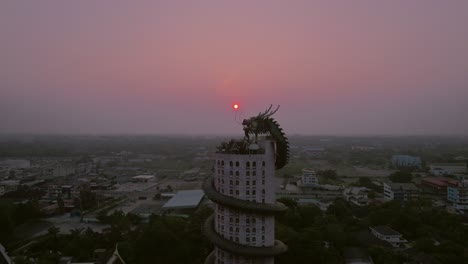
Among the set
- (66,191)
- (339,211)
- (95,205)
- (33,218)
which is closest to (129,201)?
(95,205)

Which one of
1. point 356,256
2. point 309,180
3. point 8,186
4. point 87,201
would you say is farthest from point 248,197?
point 8,186

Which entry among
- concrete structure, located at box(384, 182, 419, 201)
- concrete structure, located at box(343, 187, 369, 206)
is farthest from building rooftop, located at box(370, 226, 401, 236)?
concrete structure, located at box(384, 182, 419, 201)

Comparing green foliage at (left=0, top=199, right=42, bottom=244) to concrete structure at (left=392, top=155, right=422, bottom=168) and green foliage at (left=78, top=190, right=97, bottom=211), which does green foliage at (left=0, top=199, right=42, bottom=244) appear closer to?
green foliage at (left=78, top=190, right=97, bottom=211)

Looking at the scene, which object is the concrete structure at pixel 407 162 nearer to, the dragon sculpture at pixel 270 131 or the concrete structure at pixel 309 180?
the concrete structure at pixel 309 180

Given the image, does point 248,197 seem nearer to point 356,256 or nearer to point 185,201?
point 356,256

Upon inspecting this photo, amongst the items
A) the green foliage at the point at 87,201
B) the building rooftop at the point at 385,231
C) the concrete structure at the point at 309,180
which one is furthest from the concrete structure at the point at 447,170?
the green foliage at the point at 87,201

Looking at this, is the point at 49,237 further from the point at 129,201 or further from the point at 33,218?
the point at 129,201

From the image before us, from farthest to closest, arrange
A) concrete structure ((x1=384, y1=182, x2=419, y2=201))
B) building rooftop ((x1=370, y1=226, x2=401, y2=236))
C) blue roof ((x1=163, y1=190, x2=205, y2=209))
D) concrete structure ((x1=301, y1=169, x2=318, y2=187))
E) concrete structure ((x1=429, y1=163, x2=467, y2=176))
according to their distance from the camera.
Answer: concrete structure ((x1=429, y1=163, x2=467, y2=176)), concrete structure ((x1=301, y1=169, x2=318, y2=187)), concrete structure ((x1=384, y1=182, x2=419, y2=201)), blue roof ((x1=163, y1=190, x2=205, y2=209)), building rooftop ((x1=370, y1=226, x2=401, y2=236))
